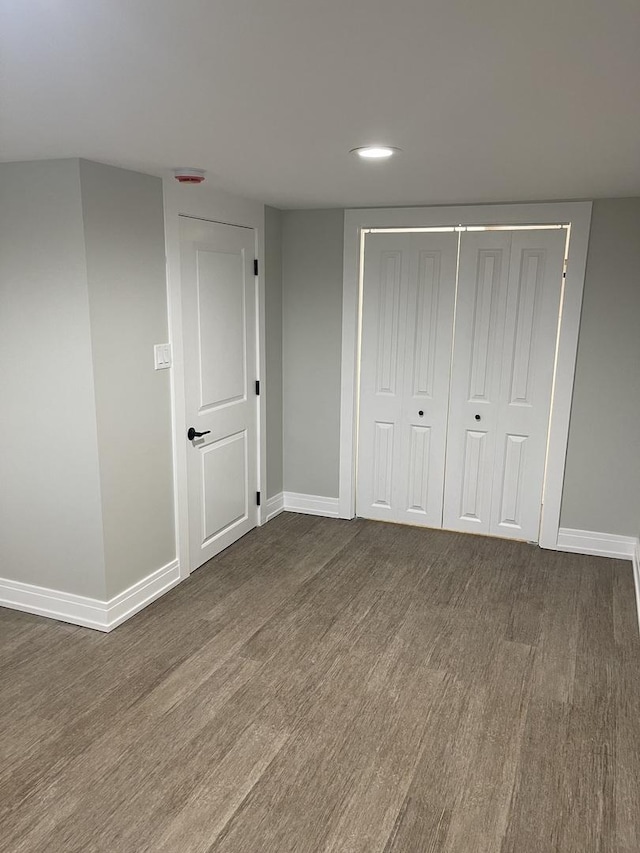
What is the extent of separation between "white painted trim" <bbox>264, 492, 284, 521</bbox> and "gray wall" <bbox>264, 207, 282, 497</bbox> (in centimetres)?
4

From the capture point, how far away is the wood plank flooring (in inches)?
80.0

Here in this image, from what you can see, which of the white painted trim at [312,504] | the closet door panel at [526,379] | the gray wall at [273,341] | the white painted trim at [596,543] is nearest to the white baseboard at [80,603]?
the gray wall at [273,341]

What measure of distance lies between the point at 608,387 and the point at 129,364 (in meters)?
2.79

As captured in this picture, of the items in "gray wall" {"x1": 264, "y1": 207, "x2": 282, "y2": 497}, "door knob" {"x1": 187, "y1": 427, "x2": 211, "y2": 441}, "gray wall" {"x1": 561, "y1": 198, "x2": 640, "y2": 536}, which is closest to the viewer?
"door knob" {"x1": 187, "y1": 427, "x2": 211, "y2": 441}

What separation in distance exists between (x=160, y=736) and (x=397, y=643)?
A: 3.93ft

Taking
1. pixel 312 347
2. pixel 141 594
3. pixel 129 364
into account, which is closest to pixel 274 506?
pixel 312 347

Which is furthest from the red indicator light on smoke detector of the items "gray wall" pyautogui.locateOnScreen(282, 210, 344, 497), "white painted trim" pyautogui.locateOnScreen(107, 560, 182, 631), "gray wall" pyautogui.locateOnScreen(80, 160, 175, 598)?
"white painted trim" pyautogui.locateOnScreen(107, 560, 182, 631)

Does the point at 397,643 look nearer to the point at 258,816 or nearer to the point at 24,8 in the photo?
the point at 258,816

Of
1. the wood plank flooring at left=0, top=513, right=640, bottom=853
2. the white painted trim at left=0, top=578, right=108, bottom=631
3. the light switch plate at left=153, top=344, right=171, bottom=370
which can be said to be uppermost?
the light switch plate at left=153, top=344, right=171, bottom=370

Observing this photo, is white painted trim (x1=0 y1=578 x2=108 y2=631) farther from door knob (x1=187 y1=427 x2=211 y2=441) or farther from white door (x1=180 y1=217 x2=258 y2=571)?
door knob (x1=187 y1=427 x2=211 y2=441)

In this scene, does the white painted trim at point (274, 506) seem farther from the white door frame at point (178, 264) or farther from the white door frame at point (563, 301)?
the white door frame at point (178, 264)

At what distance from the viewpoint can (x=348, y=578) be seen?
376 centimetres

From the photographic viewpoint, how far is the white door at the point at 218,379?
355 centimetres

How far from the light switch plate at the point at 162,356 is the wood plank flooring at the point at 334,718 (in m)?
1.27
